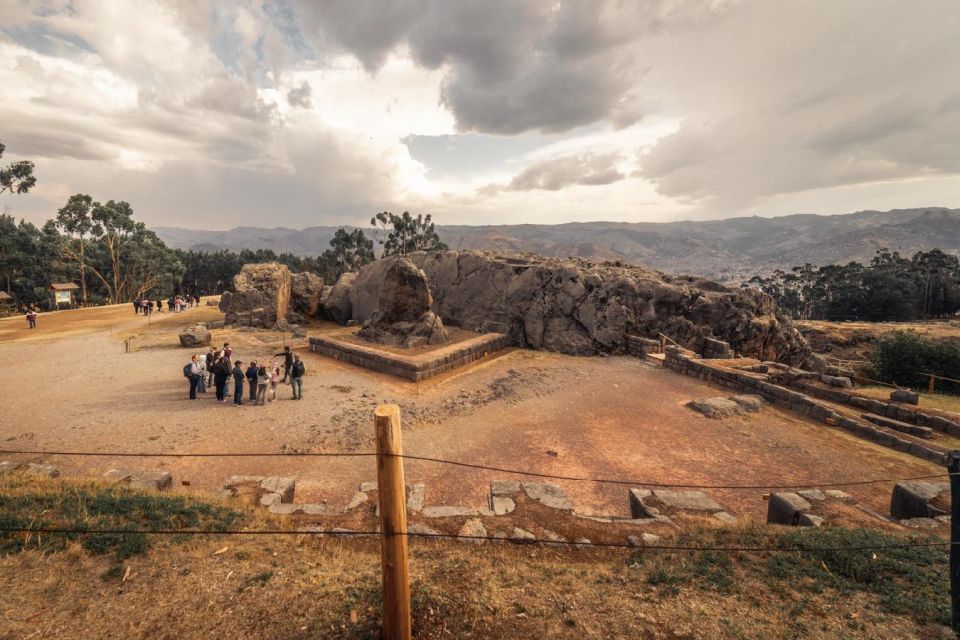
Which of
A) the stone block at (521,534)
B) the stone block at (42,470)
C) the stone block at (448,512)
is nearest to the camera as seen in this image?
the stone block at (521,534)

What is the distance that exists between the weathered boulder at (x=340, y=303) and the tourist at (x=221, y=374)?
1428 cm

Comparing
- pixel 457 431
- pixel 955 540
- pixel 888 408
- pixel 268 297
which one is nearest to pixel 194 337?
pixel 268 297

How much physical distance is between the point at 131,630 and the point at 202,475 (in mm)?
4958

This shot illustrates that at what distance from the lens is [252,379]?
39.5 feet

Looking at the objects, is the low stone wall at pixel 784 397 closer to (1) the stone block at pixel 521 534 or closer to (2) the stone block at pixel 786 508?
(2) the stone block at pixel 786 508

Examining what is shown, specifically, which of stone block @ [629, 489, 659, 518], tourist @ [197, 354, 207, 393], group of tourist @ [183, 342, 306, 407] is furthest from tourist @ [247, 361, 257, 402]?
stone block @ [629, 489, 659, 518]

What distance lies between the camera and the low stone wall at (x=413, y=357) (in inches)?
603

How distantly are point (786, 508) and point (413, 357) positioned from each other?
12.6 meters

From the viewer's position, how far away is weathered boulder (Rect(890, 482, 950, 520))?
657 centimetres

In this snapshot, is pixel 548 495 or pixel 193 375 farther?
pixel 193 375

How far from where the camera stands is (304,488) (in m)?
8.03

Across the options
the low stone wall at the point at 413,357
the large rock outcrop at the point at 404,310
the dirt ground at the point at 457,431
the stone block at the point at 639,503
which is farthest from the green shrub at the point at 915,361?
the large rock outcrop at the point at 404,310

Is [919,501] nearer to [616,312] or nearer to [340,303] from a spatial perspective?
[616,312]

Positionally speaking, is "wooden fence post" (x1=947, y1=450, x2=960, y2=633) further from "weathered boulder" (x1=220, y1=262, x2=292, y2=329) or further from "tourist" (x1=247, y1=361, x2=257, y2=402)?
"weathered boulder" (x1=220, y1=262, x2=292, y2=329)
